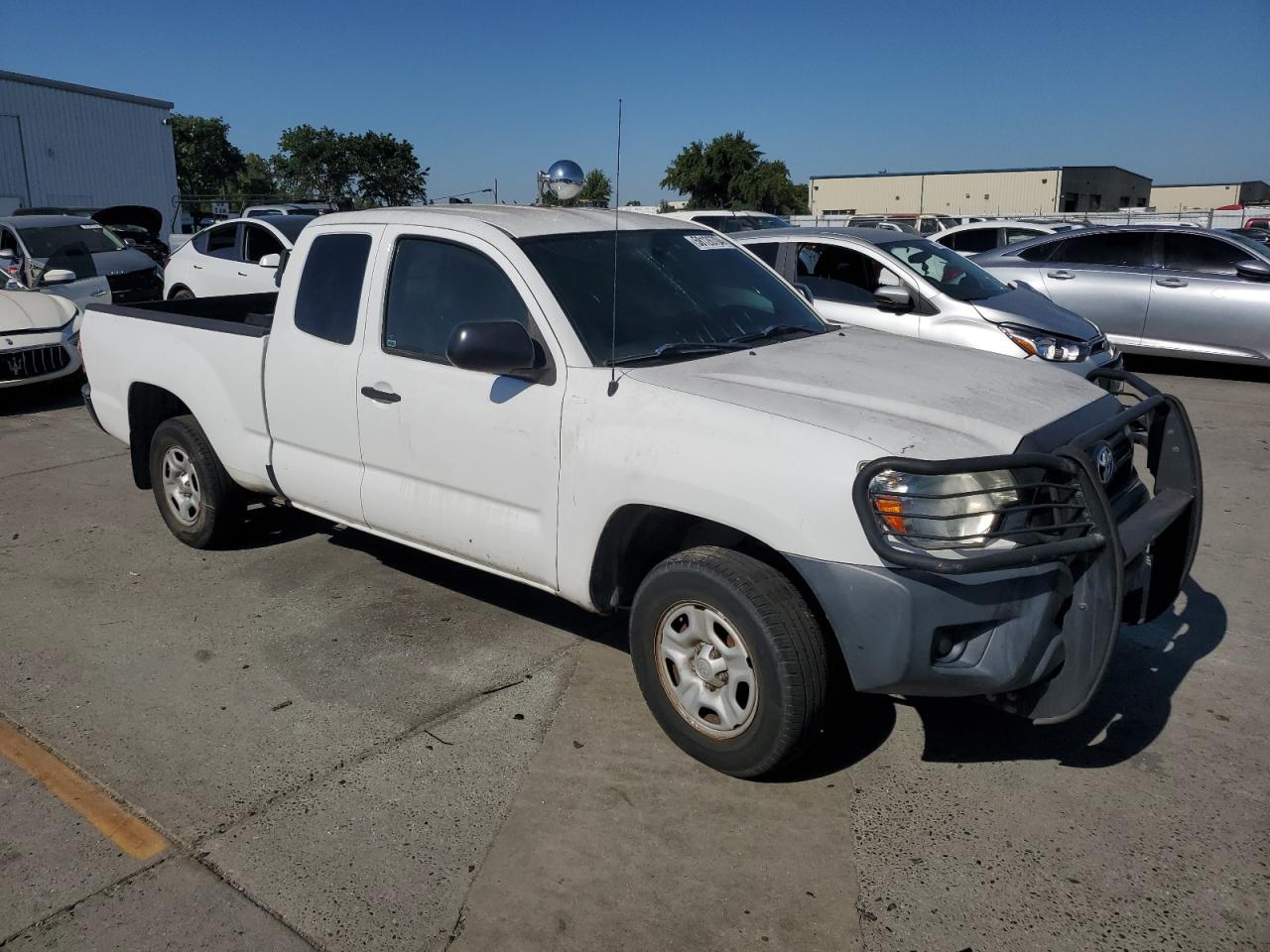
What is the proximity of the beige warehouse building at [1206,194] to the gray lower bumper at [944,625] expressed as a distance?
8316 cm

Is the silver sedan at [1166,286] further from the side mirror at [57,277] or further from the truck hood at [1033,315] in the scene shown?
the side mirror at [57,277]

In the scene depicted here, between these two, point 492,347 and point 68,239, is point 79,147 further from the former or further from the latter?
point 492,347

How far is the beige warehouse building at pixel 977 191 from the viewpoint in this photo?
71.6m

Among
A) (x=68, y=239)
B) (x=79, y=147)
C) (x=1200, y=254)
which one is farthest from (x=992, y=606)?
(x=79, y=147)

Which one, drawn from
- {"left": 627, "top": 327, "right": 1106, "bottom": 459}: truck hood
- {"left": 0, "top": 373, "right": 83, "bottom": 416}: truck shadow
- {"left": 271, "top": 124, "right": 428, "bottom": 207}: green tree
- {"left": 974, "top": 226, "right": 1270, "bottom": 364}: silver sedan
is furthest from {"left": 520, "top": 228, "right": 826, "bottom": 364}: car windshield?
{"left": 271, "top": 124, "right": 428, "bottom": 207}: green tree

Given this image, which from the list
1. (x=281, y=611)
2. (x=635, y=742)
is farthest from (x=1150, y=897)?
(x=281, y=611)

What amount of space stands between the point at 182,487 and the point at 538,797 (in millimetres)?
3341

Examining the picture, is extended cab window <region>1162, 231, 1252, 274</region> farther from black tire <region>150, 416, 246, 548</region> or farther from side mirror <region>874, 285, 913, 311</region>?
black tire <region>150, 416, 246, 548</region>

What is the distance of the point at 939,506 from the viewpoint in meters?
3.04

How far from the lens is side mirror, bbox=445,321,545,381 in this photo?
12.1 ft

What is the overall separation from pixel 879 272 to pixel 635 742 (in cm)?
580

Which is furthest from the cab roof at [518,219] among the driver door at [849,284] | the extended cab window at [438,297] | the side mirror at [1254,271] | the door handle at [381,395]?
the side mirror at [1254,271]

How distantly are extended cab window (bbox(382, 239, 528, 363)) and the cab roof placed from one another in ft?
0.43

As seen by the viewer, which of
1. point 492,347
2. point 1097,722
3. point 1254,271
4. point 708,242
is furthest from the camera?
point 1254,271
